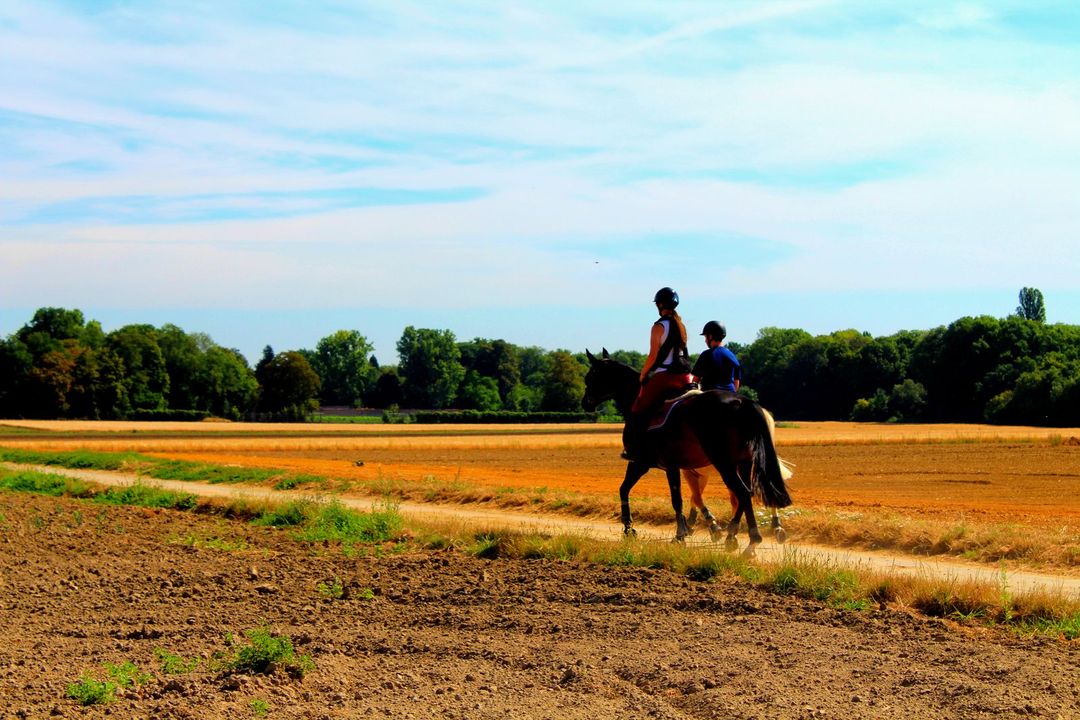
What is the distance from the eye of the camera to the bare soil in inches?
300

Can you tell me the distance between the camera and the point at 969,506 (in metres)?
24.1

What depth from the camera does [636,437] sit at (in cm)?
1497

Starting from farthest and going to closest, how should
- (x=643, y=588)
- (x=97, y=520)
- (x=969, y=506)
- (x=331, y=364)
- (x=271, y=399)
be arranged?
(x=331, y=364)
(x=271, y=399)
(x=969, y=506)
(x=97, y=520)
(x=643, y=588)

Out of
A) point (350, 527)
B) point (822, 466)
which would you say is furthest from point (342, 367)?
point (350, 527)

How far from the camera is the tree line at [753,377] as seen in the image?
353 ft

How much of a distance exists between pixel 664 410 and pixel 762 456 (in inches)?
59.9

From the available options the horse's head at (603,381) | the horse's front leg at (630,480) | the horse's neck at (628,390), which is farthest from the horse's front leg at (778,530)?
the horse's head at (603,381)

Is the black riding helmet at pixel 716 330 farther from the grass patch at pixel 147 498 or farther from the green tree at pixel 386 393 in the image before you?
the green tree at pixel 386 393

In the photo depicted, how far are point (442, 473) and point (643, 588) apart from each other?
24080 mm

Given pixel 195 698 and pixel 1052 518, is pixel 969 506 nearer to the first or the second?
pixel 1052 518

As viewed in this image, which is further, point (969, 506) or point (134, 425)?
point (134, 425)

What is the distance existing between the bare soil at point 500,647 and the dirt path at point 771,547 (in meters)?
1.98

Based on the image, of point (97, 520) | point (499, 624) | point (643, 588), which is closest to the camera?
point (499, 624)

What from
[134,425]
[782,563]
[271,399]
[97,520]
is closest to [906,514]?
[782,563]
